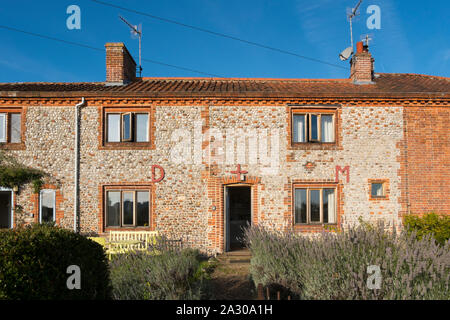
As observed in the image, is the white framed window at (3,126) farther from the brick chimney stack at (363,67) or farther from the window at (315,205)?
the brick chimney stack at (363,67)

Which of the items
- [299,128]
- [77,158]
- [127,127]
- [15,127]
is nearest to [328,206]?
[299,128]

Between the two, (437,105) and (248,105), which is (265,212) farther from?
(437,105)

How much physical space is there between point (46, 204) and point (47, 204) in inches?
1.4

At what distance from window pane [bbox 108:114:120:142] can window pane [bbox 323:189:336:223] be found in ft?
26.0

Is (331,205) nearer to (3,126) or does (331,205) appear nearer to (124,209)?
(124,209)

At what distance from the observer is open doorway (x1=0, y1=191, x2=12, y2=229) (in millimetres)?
10334

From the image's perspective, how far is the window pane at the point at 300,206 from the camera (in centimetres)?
1030

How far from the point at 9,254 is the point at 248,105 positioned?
27.1ft

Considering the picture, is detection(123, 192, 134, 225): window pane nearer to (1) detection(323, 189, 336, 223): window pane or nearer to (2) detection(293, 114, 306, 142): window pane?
(2) detection(293, 114, 306, 142): window pane

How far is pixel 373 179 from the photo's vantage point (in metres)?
10.2

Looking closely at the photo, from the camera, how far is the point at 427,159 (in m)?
10.3

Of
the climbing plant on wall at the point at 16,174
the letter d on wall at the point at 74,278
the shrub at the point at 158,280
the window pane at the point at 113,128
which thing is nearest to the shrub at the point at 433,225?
the shrub at the point at 158,280

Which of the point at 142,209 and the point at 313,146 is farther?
the point at 313,146
